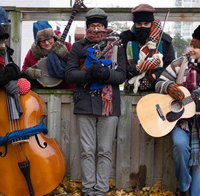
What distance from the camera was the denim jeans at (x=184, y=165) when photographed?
3.24 metres

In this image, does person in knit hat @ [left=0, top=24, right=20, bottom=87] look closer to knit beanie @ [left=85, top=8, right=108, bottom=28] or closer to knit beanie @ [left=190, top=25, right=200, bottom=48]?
knit beanie @ [left=85, top=8, right=108, bottom=28]

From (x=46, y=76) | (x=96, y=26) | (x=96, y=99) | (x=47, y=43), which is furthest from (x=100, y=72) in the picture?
(x=47, y=43)

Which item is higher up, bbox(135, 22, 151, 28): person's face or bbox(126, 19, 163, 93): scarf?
bbox(135, 22, 151, 28): person's face

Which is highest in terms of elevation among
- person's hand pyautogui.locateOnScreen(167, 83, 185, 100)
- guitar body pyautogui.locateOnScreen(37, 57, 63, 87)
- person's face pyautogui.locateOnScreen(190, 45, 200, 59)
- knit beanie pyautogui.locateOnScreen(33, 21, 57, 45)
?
knit beanie pyautogui.locateOnScreen(33, 21, 57, 45)

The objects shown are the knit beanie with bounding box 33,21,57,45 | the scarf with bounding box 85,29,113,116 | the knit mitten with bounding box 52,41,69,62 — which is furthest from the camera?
the knit beanie with bounding box 33,21,57,45

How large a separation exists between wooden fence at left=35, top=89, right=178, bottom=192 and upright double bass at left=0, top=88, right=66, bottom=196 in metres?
0.61

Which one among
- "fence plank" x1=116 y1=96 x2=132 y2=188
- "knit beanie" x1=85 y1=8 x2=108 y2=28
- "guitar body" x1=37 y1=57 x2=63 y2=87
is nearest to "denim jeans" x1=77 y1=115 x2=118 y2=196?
"fence plank" x1=116 y1=96 x2=132 y2=188

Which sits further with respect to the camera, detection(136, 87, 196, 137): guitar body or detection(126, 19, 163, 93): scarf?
detection(126, 19, 163, 93): scarf

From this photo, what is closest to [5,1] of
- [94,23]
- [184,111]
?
[94,23]

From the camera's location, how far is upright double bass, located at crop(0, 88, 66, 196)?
3.30m

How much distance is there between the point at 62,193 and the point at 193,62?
2.03m

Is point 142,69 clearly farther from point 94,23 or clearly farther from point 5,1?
point 5,1

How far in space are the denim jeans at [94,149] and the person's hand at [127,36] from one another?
2.76 feet

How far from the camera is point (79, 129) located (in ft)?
12.1
